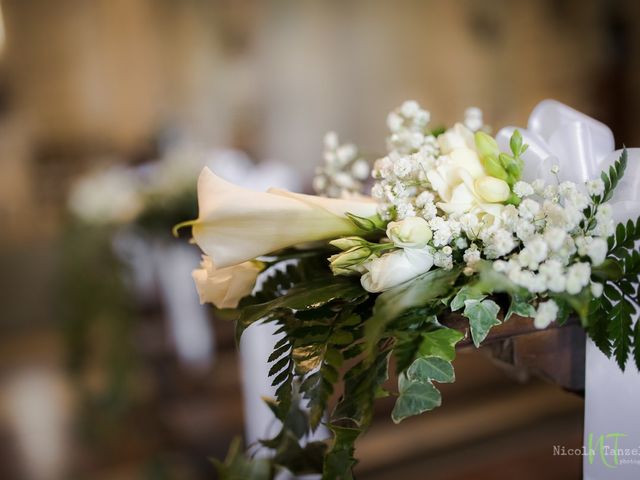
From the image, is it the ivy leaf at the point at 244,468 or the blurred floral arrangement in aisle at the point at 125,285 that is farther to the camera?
the blurred floral arrangement in aisle at the point at 125,285

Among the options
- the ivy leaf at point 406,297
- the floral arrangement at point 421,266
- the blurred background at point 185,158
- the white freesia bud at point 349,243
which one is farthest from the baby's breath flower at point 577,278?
the blurred background at point 185,158

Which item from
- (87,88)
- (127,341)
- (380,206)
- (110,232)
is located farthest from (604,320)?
(87,88)

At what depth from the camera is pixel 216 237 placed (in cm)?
66

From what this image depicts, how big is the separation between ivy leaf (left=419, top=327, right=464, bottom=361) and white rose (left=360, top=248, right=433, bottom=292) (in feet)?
0.21

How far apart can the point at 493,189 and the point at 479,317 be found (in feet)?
0.46

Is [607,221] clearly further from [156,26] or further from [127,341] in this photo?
[156,26]

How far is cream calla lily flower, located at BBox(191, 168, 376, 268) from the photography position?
658 millimetres

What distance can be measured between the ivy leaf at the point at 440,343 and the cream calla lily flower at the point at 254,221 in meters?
0.18

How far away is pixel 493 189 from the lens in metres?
0.65

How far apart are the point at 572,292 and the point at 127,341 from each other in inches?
111

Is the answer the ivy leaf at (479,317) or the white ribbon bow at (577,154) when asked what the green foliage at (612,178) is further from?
the ivy leaf at (479,317)

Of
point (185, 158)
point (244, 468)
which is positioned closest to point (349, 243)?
point (244, 468)

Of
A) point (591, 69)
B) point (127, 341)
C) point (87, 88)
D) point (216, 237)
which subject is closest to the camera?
point (216, 237)

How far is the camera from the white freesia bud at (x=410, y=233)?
631 mm
